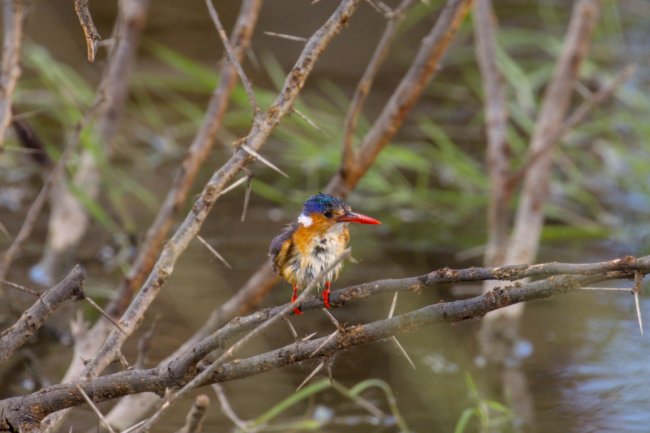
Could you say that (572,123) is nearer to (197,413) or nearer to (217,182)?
(217,182)

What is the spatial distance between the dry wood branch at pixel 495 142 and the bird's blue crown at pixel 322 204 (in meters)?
1.97

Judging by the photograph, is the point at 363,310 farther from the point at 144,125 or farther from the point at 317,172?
the point at 144,125

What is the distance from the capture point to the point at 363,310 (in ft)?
17.1

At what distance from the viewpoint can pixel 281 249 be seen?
2.75 m

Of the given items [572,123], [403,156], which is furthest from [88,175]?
[572,123]

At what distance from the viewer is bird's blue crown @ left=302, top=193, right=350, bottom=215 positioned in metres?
2.76

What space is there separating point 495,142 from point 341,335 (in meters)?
2.62

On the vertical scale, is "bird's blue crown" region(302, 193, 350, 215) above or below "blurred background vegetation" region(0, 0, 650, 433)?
below

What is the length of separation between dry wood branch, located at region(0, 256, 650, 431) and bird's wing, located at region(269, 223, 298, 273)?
0.39m

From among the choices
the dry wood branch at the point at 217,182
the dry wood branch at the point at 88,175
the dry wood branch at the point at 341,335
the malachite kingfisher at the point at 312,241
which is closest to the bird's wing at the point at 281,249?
the malachite kingfisher at the point at 312,241

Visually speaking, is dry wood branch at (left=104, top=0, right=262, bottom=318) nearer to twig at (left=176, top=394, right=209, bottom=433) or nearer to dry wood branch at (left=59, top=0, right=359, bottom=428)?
dry wood branch at (left=59, top=0, right=359, bottom=428)

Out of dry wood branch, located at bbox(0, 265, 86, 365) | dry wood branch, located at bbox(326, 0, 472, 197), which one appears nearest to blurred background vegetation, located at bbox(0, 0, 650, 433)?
dry wood branch, located at bbox(326, 0, 472, 197)

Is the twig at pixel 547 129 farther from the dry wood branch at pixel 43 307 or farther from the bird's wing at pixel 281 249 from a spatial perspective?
the dry wood branch at pixel 43 307

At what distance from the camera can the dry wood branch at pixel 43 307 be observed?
2549 mm
